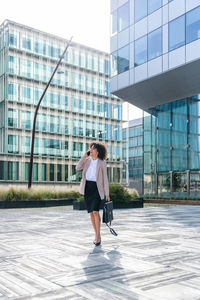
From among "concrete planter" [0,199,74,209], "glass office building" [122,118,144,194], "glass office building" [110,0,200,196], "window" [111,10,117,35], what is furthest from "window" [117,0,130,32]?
"glass office building" [122,118,144,194]

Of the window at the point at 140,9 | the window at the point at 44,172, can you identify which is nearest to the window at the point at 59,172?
the window at the point at 44,172

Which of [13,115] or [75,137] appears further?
[75,137]

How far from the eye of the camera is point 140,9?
2864 cm

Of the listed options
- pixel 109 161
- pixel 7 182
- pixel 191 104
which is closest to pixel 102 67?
pixel 109 161

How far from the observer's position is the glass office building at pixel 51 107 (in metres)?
48.4

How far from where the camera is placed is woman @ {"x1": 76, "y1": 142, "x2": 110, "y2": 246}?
265 inches

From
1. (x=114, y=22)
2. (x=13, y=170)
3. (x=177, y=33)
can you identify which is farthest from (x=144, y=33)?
(x=13, y=170)

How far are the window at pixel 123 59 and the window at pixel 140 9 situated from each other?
2.53 meters

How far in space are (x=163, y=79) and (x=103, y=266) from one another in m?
23.2

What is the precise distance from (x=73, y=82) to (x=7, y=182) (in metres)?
18.9

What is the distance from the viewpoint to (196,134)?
30.6 metres

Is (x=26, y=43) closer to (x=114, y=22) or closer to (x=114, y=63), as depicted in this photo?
(x=114, y=22)

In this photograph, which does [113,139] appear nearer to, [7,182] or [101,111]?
[101,111]

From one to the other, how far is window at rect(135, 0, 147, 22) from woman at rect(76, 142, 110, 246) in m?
23.9
